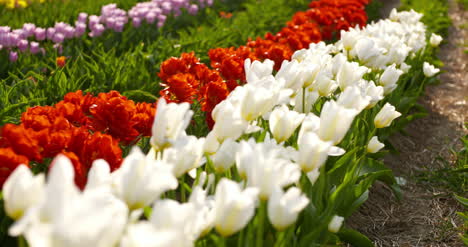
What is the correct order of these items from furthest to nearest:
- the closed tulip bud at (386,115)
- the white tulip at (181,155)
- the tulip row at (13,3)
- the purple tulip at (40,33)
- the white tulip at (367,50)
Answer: the tulip row at (13,3) < the purple tulip at (40,33) < the white tulip at (367,50) < the closed tulip bud at (386,115) < the white tulip at (181,155)

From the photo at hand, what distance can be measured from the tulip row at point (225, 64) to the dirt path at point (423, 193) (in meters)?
0.96

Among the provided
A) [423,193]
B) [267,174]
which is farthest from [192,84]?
[423,193]

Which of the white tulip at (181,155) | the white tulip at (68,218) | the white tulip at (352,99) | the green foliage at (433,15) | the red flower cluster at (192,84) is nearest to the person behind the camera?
the white tulip at (68,218)

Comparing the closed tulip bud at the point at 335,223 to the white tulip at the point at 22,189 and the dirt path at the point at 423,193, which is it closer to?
the white tulip at the point at 22,189

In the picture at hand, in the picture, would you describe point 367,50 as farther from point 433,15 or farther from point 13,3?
point 433,15

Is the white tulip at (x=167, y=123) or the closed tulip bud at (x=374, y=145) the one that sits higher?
the white tulip at (x=167, y=123)

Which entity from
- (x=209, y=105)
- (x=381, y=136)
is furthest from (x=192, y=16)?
(x=209, y=105)

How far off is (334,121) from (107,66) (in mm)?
2084

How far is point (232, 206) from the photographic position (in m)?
0.98

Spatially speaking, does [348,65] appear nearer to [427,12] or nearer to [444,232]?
[444,232]

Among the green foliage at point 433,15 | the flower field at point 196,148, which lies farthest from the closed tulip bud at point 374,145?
the green foliage at point 433,15

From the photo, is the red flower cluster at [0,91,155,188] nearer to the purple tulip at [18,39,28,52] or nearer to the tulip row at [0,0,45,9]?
the purple tulip at [18,39,28,52]

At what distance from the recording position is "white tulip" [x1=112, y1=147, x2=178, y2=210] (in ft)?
3.05

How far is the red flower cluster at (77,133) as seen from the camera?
1.26 m
